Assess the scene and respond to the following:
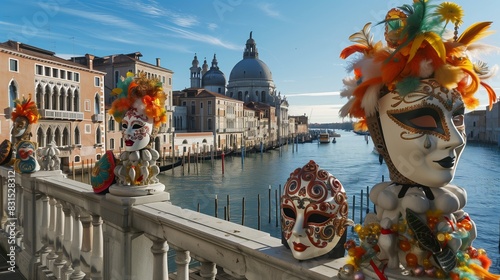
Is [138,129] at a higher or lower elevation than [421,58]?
lower

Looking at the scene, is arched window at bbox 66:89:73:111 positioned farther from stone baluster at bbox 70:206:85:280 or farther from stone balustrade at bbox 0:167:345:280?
stone baluster at bbox 70:206:85:280

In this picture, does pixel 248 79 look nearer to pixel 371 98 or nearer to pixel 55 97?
pixel 55 97

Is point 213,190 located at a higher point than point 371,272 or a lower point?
lower

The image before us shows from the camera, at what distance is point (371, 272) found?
136 cm

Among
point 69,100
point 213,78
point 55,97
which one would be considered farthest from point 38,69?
point 213,78

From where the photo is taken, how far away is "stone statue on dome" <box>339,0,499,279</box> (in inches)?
51.2

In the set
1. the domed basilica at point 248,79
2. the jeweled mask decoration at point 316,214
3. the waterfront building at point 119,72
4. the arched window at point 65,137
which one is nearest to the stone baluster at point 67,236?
the jeweled mask decoration at point 316,214

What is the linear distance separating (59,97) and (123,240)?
998 inches

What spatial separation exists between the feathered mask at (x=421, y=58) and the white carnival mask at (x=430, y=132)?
Answer: 38 millimetres

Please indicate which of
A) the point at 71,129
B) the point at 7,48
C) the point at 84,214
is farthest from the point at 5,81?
the point at 84,214

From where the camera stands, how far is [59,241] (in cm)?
344

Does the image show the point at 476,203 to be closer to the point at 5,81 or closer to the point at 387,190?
the point at 387,190

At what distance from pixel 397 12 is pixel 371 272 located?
0.88 metres

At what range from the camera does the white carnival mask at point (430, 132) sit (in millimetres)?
1338
